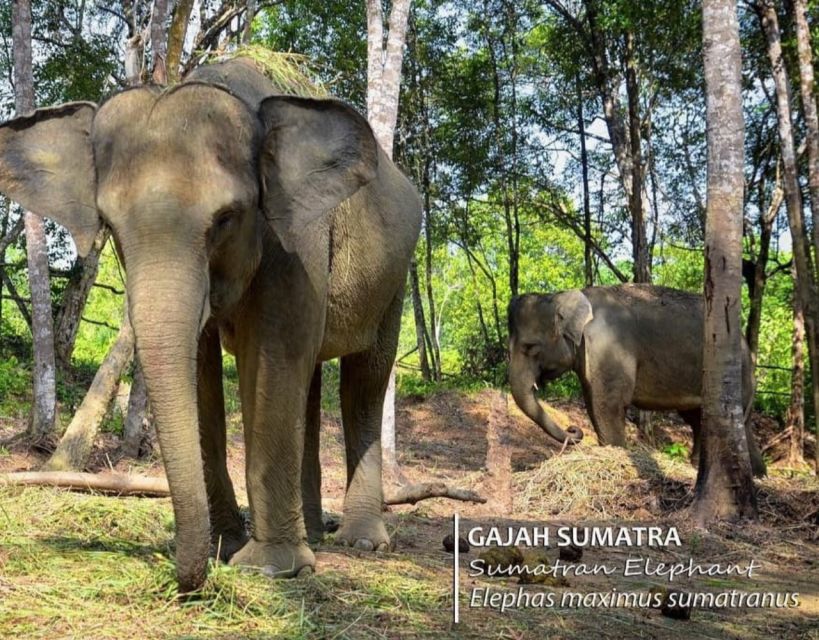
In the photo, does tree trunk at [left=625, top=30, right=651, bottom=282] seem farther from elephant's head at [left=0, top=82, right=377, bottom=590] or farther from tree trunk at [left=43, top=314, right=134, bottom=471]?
elephant's head at [left=0, top=82, right=377, bottom=590]

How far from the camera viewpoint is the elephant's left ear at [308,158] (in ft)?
A: 12.5

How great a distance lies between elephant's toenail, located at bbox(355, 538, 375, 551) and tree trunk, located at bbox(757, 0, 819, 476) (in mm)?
5716

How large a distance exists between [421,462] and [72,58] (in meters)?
8.83

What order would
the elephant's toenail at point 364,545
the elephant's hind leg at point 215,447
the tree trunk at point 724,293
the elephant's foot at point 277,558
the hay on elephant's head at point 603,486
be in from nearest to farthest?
the elephant's foot at point 277,558, the elephant's hind leg at point 215,447, the elephant's toenail at point 364,545, the tree trunk at point 724,293, the hay on elephant's head at point 603,486

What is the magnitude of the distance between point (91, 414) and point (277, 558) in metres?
3.25

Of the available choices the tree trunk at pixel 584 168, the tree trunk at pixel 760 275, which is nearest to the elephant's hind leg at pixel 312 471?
the tree trunk at pixel 760 275

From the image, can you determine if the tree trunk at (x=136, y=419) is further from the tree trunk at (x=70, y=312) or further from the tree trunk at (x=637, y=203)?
the tree trunk at (x=637, y=203)

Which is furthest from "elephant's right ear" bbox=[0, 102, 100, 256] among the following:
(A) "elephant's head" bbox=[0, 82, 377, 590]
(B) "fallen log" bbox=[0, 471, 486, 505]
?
(B) "fallen log" bbox=[0, 471, 486, 505]

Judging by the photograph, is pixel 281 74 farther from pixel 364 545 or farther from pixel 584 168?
pixel 584 168

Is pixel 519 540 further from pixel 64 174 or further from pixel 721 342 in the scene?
pixel 64 174

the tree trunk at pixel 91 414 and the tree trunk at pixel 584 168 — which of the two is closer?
the tree trunk at pixel 91 414

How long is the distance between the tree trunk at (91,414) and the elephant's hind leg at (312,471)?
175 centimetres

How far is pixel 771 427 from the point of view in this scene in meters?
16.1

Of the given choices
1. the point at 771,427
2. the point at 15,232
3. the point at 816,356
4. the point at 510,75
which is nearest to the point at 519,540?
the point at 816,356
